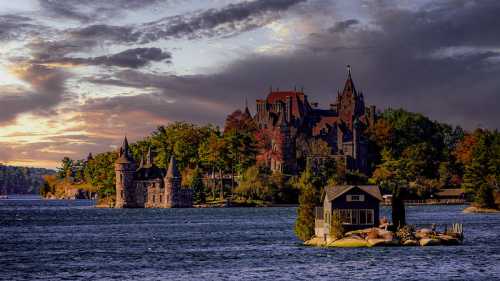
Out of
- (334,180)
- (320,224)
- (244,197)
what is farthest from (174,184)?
(320,224)

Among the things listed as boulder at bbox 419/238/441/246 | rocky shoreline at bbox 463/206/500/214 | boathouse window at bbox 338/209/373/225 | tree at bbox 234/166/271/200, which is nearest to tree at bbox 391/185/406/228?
boulder at bbox 419/238/441/246

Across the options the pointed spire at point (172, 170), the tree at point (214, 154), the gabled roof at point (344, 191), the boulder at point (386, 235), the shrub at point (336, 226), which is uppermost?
the tree at point (214, 154)

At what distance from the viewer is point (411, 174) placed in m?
196

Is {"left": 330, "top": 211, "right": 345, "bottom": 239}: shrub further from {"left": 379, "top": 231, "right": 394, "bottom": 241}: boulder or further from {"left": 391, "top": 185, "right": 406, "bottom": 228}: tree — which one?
{"left": 391, "top": 185, "right": 406, "bottom": 228}: tree

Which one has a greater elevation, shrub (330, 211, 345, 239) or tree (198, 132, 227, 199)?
tree (198, 132, 227, 199)

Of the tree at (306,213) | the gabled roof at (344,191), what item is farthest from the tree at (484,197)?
the gabled roof at (344,191)

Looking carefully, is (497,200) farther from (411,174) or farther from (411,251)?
(411,251)

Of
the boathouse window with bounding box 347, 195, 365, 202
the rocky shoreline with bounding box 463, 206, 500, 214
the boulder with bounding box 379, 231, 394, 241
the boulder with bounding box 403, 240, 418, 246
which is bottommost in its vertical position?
the boulder with bounding box 403, 240, 418, 246

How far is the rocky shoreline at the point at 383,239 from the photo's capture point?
7600cm

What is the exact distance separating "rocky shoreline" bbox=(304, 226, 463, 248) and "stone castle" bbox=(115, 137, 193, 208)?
98.4 m

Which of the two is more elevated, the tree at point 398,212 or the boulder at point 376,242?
the tree at point 398,212

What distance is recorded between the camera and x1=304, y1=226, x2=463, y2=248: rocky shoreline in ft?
249

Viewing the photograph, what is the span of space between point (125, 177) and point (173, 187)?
38.6 ft

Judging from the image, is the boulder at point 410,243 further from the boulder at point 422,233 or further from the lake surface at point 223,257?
the lake surface at point 223,257
